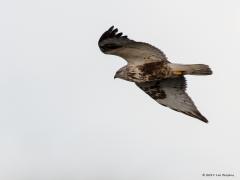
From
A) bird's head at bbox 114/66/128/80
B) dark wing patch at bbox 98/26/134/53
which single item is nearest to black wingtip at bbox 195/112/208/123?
bird's head at bbox 114/66/128/80

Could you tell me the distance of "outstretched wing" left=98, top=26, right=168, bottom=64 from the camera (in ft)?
46.7

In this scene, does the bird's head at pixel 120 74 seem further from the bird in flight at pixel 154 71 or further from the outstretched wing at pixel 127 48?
the outstretched wing at pixel 127 48

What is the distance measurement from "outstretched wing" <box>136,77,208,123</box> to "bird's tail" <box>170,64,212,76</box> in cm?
55

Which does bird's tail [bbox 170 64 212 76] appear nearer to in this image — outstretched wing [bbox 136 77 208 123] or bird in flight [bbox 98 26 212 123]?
bird in flight [bbox 98 26 212 123]

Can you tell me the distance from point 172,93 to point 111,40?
2.02 m

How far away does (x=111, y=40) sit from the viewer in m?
14.3

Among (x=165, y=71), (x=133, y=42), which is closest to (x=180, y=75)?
(x=165, y=71)

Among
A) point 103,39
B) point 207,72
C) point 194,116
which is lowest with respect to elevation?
point 194,116

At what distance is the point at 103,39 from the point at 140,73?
1210 millimetres

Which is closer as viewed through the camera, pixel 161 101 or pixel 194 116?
pixel 194 116

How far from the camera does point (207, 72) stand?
13.8 m

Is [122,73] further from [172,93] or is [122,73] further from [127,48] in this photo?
[172,93]

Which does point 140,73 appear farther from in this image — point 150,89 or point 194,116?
point 194,116

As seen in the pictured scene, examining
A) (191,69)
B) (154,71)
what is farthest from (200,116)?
(154,71)
